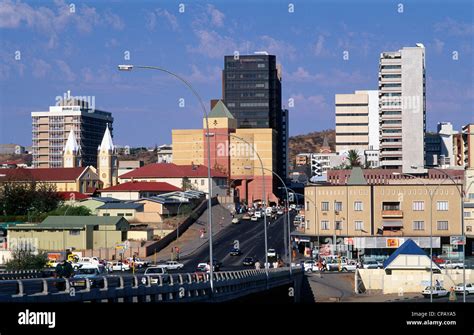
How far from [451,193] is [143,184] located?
86.8 m

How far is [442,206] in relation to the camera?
11144 cm

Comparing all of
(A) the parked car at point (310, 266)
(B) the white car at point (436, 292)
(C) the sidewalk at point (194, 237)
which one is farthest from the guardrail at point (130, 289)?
(C) the sidewalk at point (194, 237)

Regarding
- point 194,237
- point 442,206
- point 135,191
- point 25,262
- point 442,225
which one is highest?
point 135,191

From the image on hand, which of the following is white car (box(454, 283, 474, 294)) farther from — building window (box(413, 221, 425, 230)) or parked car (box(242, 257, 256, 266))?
building window (box(413, 221, 425, 230))

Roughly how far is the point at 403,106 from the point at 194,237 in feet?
229

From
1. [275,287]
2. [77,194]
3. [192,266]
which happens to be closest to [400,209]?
[192,266]

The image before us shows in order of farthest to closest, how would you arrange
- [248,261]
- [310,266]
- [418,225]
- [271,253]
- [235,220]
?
[235,220] → [418,225] → [271,253] → [248,261] → [310,266]

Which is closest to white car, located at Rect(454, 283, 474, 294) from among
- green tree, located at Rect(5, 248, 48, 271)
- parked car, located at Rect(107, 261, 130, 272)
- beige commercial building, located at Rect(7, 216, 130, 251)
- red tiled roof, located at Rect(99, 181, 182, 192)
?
parked car, located at Rect(107, 261, 130, 272)

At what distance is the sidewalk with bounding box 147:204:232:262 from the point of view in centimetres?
11407

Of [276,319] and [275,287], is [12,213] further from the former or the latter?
[276,319]

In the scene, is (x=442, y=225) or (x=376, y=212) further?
(x=376, y=212)

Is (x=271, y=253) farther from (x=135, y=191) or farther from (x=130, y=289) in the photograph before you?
(x=130, y=289)

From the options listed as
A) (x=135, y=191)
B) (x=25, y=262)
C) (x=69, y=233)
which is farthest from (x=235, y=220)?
(x=25, y=262)

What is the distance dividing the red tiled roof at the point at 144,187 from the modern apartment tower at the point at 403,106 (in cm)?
3997
